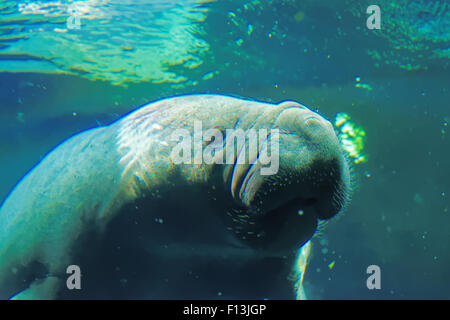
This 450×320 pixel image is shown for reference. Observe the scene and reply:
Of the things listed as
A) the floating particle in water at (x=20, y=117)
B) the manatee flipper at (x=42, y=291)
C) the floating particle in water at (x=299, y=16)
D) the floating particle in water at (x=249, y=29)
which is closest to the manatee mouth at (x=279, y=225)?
the manatee flipper at (x=42, y=291)

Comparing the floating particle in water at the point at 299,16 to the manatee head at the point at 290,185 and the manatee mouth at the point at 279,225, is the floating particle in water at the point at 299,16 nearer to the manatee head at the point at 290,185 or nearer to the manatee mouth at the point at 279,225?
the manatee head at the point at 290,185

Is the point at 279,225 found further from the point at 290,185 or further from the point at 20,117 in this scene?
the point at 20,117

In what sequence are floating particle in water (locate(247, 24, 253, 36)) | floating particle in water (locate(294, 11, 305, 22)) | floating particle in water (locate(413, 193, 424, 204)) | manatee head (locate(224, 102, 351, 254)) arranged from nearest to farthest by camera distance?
manatee head (locate(224, 102, 351, 254)), floating particle in water (locate(294, 11, 305, 22)), floating particle in water (locate(247, 24, 253, 36)), floating particle in water (locate(413, 193, 424, 204))

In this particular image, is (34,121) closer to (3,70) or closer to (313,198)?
(3,70)

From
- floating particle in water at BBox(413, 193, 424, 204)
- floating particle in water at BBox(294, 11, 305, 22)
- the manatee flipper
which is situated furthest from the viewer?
floating particle in water at BBox(413, 193, 424, 204)

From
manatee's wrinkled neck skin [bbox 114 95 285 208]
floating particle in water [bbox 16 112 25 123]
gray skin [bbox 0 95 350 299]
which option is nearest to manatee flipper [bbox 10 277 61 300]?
gray skin [bbox 0 95 350 299]

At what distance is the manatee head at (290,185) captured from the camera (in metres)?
1.89

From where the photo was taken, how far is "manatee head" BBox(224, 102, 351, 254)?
6.21 ft

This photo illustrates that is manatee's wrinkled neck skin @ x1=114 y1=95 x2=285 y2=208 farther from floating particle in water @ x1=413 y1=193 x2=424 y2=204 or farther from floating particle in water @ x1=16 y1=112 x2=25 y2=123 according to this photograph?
floating particle in water @ x1=16 y1=112 x2=25 y2=123

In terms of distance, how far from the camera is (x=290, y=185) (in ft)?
6.18

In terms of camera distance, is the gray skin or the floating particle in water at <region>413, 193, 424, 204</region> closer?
the gray skin

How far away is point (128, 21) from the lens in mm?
10773

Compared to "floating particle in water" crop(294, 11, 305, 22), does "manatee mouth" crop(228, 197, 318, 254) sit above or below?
below
